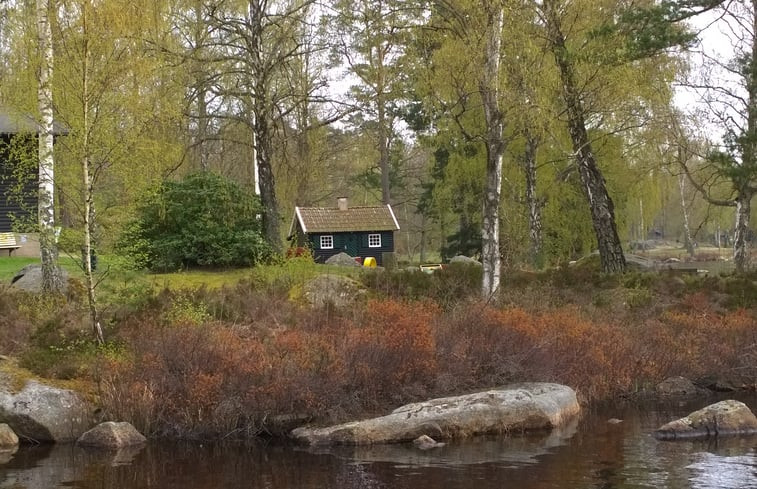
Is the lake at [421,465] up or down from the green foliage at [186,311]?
down

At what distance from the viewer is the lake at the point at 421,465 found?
11.0 meters

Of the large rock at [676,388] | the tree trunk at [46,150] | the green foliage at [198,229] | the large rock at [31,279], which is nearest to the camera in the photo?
the large rock at [676,388]

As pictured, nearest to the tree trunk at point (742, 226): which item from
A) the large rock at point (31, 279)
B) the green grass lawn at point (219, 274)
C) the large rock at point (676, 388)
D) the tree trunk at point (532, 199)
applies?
the tree trunk at point (532, 199)

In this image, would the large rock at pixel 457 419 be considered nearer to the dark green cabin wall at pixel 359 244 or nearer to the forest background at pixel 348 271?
the forest background at pixel 348 271

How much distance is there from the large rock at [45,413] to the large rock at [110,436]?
393 mm

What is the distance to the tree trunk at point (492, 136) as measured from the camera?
69.2 feet

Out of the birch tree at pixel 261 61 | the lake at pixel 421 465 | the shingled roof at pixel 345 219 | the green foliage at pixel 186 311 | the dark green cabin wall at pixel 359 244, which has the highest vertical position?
the birch tree at pixel 261 61

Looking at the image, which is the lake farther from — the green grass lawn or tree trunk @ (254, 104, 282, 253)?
tree trunk @ (254, 104, 282, 253)

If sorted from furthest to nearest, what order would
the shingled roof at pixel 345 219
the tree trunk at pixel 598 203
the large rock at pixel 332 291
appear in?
the shingled roof at pixel 345 219 < the tree trunk at pixel 598 203 < the large rock at pixel 332 291

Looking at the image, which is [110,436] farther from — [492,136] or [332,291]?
[492,136]

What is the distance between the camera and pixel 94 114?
16062mm

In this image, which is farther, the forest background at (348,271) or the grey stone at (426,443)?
the forest background at (348,271)

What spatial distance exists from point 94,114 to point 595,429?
10.3 metres

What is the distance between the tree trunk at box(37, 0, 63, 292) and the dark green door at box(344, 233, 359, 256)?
19433mm
